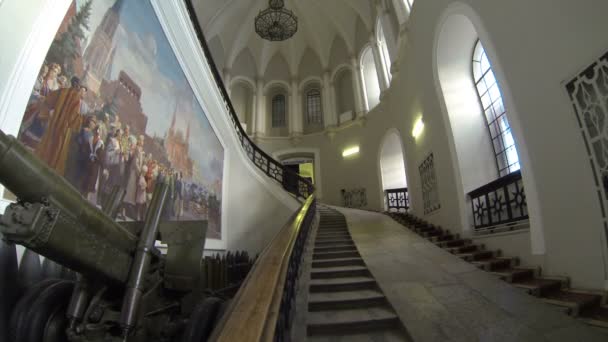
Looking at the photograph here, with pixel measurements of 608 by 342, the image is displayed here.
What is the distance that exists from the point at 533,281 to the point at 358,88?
1128 centimetres

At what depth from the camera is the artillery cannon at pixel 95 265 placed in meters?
1.12

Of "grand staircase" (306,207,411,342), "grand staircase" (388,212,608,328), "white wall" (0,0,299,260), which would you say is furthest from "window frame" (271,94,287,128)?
"grand staircase" (306,207,411,342)

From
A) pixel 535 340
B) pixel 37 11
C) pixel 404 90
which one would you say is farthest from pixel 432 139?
pixel 37 11

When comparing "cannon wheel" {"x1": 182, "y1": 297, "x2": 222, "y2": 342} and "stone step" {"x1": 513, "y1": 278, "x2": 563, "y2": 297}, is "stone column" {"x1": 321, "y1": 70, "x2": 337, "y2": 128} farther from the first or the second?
"cannon wheel" {"x1": 182, "y1": 297, "x2": 222, "y2": 342}

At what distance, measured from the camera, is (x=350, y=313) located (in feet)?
9.37

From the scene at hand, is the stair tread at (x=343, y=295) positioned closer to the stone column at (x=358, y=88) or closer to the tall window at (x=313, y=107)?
the stone column at (x=358, y=88)

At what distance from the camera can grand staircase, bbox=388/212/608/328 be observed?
253 centimetres

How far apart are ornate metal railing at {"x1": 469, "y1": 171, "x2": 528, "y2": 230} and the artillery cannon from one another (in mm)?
4249

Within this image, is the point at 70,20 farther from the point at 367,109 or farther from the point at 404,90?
the point at 367,109

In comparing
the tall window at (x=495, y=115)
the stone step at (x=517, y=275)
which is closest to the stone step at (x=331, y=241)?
the stone step at (x=517, y=275)

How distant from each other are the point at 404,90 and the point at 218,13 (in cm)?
1029

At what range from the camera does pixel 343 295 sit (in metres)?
3.22

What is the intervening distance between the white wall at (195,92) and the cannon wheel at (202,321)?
134 centimetres

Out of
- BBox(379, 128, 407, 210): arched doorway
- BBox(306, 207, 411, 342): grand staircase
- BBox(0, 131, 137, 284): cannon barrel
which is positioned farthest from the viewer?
BBox(379, 128, 407, 210): arched doorway
